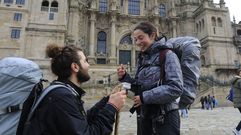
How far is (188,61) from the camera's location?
312 centimetres

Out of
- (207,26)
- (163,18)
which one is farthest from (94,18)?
(207,26)

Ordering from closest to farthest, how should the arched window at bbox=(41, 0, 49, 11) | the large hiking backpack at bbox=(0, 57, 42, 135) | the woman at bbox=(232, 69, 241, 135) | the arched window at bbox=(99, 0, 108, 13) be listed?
the large hiking backpack at bbox=(0, 57, 42, 135), the woman at bbox=(232, 69, 241, 135), the arched window at bbox=(41, 0, 49, 11), the arched window at bbox=(99, 0, 108, 13)

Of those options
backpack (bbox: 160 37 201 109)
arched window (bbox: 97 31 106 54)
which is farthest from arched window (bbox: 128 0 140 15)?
backpack (bbox: 160 37 201 109)

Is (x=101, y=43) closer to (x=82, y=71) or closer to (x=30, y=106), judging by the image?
(x=82, y=71)

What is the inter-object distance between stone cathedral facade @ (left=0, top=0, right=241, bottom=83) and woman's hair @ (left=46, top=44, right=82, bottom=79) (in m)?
23.8

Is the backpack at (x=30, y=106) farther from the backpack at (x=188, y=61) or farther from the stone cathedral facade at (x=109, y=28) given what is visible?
the stone cathedral facade at (x=109, y=28)

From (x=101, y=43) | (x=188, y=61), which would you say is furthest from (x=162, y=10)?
(x=188, y=61)

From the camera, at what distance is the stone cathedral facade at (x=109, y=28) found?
26078mm

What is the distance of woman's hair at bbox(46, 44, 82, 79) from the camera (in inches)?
91.3

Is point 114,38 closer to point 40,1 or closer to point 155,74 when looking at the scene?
point 40,1

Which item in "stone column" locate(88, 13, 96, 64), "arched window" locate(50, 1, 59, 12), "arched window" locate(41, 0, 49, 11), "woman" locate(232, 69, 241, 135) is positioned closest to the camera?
"woman" locate(232, 69, 241, 135)

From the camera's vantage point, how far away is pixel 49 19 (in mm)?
27578

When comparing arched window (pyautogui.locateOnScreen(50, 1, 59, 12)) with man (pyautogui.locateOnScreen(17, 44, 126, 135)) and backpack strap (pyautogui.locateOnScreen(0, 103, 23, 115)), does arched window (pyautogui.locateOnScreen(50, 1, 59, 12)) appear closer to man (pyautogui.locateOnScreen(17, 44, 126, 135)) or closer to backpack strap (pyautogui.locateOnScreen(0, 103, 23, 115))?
man (pyautogui.locateOnScreen(17, 44, 126, 135))

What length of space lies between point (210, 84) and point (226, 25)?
600 inches
